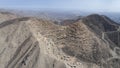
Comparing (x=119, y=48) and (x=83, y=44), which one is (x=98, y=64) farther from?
(x=119, y=48)

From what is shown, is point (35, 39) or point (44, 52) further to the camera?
point (35, 39)

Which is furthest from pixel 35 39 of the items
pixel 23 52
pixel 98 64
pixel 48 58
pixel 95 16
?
pixel 95 16

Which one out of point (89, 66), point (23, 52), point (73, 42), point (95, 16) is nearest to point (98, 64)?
point (89, 66)

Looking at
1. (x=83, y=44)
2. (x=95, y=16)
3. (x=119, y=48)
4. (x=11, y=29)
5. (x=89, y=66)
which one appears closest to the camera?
(x=89, y=66)

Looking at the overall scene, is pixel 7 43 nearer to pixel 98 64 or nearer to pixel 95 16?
pixel 98 64

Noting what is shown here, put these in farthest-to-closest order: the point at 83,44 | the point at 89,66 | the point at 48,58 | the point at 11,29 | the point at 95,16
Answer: the point at 95,16
the point at 11,29
the point at 83,44
the point at 89,66
the point at 48,58

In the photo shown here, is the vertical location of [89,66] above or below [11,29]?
below
